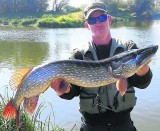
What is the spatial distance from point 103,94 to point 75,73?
→ 0.48 meters

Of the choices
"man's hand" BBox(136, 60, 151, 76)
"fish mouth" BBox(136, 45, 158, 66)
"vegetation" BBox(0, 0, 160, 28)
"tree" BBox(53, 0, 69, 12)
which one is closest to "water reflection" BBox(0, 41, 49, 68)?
"man's hand" BBox(136, 60, 151, 76)

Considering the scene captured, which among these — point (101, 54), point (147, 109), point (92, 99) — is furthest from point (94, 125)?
point (147, 109)

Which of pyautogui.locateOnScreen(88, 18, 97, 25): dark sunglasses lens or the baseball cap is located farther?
the baseball cap

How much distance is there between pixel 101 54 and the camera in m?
3.52

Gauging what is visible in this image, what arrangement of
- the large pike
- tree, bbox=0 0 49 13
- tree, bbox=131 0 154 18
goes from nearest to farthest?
the large pike, tree, bbox=0 0 49 13, tree, bbox=131 0 154 18

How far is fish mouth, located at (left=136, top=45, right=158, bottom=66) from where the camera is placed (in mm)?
3113

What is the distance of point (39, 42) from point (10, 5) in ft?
165

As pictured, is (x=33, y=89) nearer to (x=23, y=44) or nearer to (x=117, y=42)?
(x=117, y=42)

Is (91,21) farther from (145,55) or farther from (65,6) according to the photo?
(65,6)

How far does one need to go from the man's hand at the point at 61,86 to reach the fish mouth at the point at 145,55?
771mm

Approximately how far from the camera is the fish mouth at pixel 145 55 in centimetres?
311

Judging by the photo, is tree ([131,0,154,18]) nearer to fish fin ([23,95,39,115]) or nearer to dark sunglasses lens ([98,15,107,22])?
dark sunglasses lens ([98,15,107,22])

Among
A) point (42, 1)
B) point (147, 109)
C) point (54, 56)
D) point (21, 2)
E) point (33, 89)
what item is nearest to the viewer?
point (33, 89)

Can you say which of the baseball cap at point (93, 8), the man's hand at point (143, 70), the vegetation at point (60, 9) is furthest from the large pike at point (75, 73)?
the vegetation at point (60, 9)
